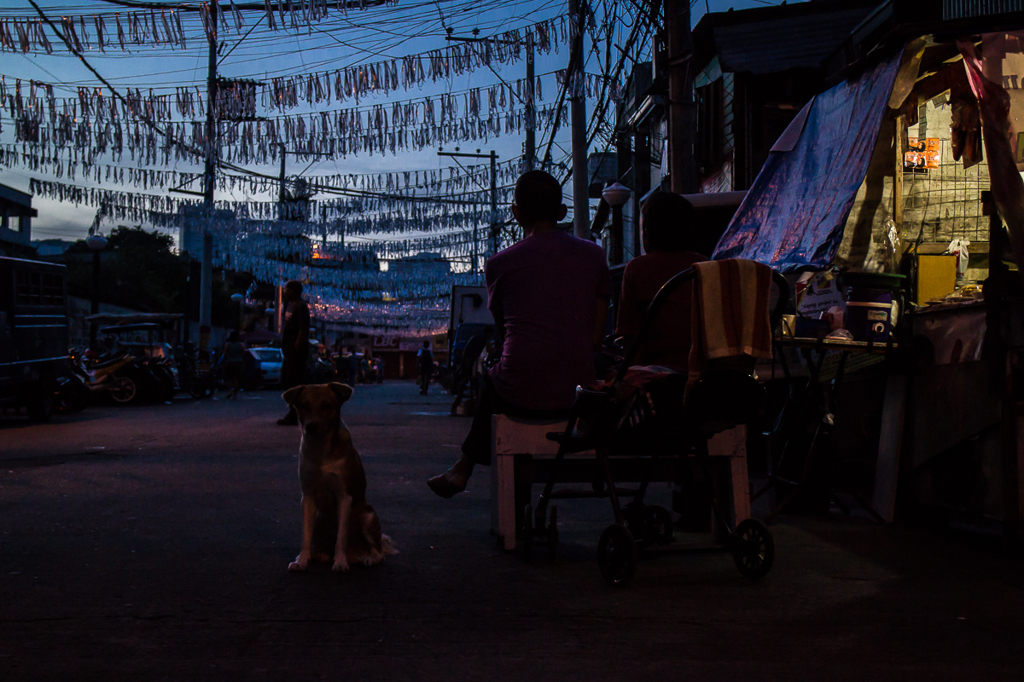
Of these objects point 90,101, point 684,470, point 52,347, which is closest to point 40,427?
point 52,347

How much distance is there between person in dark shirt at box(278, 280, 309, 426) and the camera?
11977mm

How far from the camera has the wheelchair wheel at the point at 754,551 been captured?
3.88m

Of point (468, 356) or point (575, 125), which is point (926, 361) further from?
point (575, 125)

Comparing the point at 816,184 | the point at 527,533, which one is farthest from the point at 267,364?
the point at 527,533

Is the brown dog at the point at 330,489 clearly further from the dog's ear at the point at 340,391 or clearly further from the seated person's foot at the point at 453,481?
the seated person's foot at the point at 453,481

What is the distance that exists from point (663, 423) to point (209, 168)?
26.9 m

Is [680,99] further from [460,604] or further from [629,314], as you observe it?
[460,604]

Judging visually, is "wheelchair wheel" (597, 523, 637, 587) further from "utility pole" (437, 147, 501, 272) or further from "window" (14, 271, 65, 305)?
"utility pole" (437, 147, 501, 272)

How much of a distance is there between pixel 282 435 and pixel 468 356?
5.35 meters

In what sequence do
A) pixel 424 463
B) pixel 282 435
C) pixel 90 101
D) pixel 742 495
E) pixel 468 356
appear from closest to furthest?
pixel 742 495 → pixel 424 463 → pixel 282 435 → pixel 90 101 → pixel 468 356

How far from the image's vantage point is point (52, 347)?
14.6 metres

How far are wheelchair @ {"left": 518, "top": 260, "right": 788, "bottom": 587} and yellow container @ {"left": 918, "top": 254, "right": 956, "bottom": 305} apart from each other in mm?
2856

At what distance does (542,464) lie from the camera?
15.1ft

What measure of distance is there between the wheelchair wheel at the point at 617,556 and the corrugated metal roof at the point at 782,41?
10817 millimetres
